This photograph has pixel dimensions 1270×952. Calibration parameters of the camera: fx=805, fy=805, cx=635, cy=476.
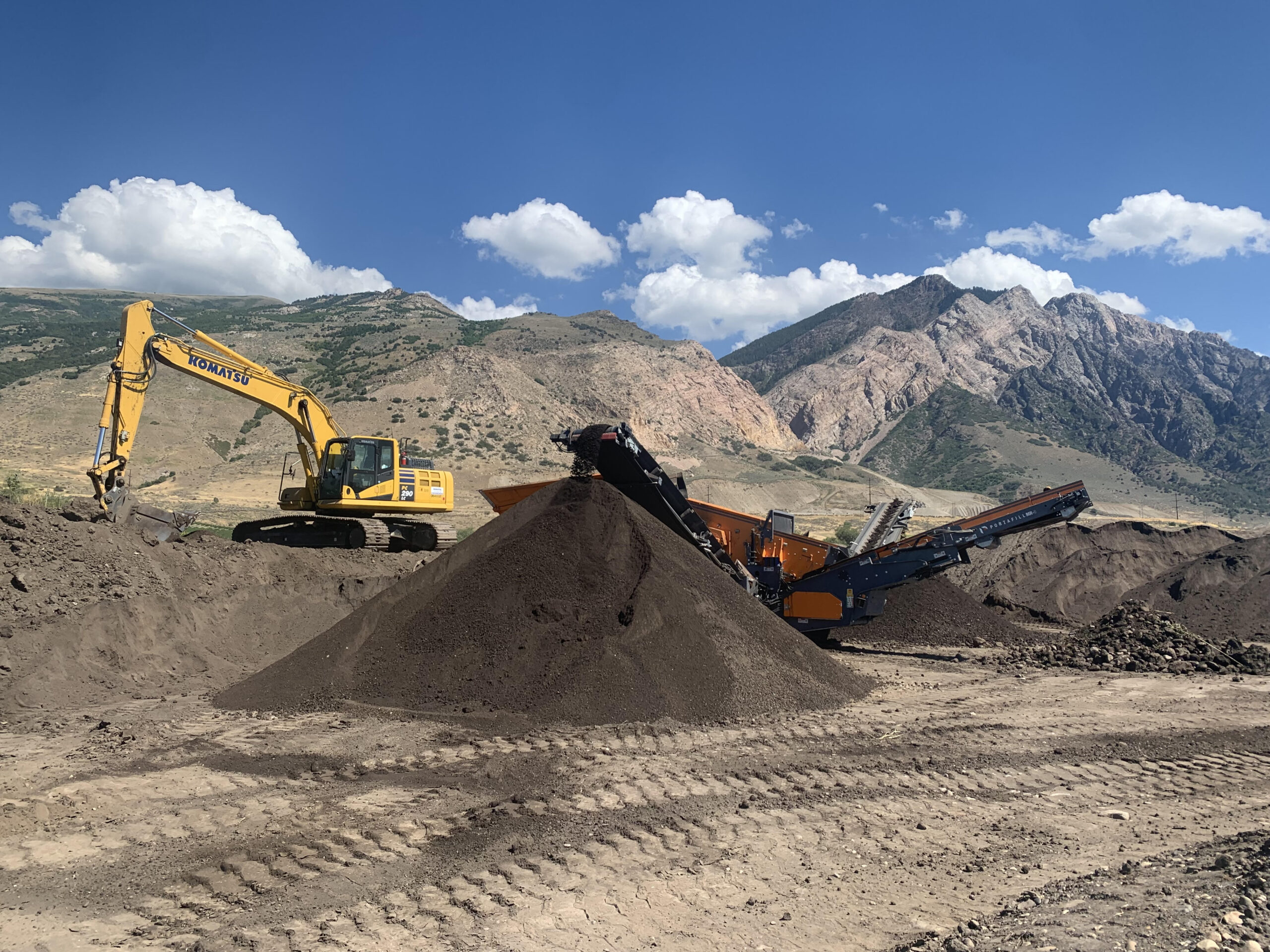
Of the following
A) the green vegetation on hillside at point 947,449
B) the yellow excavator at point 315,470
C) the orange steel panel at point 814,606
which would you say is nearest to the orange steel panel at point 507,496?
the yellow excavator at point 315,470

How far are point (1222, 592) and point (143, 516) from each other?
2106 centimetres

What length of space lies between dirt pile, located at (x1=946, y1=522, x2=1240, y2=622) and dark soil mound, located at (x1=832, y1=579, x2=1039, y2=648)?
450cm

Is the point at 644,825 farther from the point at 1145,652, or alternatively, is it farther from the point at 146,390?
the point at 146,390

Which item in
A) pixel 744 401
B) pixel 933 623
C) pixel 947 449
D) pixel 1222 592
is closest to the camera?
pixel 933 623

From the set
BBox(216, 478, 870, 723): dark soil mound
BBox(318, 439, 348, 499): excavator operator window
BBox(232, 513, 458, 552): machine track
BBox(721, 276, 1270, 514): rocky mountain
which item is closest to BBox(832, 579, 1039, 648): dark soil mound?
BBox(216, 478, 870, 723): dark soil mound

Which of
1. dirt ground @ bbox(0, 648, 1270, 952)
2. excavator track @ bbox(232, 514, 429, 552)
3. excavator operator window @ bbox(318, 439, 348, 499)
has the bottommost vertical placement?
dirt ground @ bbox(0, 648, 1270, 952)

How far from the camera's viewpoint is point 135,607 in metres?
9.84

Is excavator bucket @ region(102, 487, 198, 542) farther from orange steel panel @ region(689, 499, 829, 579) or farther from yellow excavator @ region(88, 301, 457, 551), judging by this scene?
orange steel panel @ region(689, 499, 829, 579)

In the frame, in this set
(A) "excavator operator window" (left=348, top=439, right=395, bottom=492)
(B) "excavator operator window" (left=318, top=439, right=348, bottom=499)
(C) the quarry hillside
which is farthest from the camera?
(C) the quarry hillside

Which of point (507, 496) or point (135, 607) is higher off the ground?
point (507, 496)

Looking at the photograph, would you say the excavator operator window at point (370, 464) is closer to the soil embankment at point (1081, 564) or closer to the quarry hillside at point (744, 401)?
the soil embankment at point (1081, 564)

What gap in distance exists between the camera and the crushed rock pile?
11.5m

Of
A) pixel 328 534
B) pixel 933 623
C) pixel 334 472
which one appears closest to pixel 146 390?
pixel 334 472

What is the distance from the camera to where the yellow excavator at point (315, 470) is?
14008 millimetres
